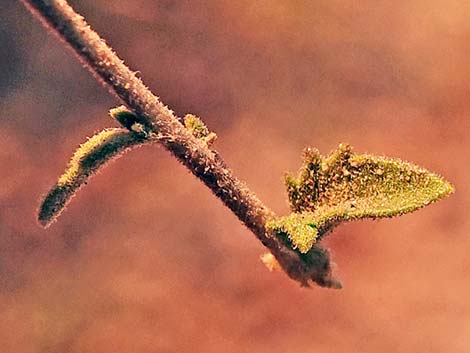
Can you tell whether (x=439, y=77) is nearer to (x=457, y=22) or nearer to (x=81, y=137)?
(x=457, y=22)

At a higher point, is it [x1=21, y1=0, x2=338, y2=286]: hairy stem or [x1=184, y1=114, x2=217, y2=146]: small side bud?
[x1=184, y1=114, x2=217, y2=146]: small side bud

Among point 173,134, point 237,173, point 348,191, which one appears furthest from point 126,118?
point 237,173

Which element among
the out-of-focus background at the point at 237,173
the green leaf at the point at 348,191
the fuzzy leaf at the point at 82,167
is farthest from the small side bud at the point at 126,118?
the out-of-focus background at the point at 237,173

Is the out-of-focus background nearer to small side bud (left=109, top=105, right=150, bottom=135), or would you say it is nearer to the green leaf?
the green leaf

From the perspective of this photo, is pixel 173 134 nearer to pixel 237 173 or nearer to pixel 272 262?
pixel 272 262

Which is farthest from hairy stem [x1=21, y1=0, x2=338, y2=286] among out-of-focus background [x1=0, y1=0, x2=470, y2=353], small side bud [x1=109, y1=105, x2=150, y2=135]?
out-of-focus background [x1=0, y1=0, x2=470, y2=353]

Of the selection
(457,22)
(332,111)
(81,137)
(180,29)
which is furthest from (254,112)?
(457,22)
